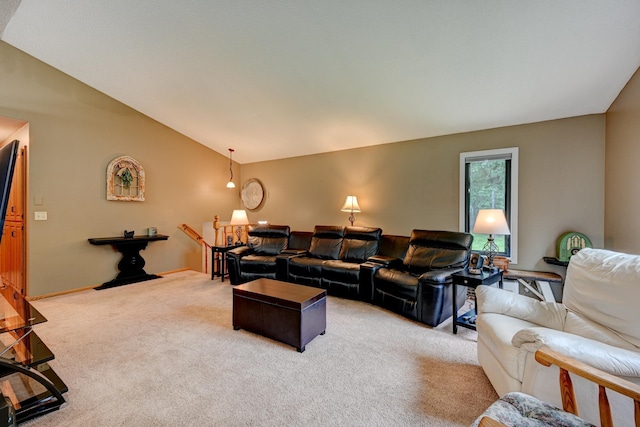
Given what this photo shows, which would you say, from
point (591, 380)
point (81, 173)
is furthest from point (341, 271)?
point (81, 173)

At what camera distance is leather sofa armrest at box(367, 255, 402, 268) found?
12.0ft

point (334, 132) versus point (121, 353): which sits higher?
point (334, 132)

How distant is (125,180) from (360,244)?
4038 millimetres

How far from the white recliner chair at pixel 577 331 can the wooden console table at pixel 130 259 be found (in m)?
4.85

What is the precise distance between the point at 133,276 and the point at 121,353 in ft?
8.85

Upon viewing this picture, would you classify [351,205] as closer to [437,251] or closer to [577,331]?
[437,251]

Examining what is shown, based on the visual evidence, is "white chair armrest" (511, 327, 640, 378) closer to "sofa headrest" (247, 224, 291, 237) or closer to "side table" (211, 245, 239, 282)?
"sofa headrest" (247, 224, 291, 237)

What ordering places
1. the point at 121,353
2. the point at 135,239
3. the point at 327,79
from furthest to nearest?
the point at 135,239, the point at 327,79, the point at 121,353

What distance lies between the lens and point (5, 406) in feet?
4.02

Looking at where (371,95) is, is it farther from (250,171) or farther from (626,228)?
(250,171)

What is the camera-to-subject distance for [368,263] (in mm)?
3707

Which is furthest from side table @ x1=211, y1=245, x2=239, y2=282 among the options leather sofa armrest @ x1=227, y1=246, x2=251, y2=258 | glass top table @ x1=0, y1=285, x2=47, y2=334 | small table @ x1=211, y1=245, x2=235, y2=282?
glass top table @ x1=0, y1=285, x2=47, y2=334

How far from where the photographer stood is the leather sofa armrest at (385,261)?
145 inches

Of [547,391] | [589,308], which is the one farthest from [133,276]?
[589,308]
